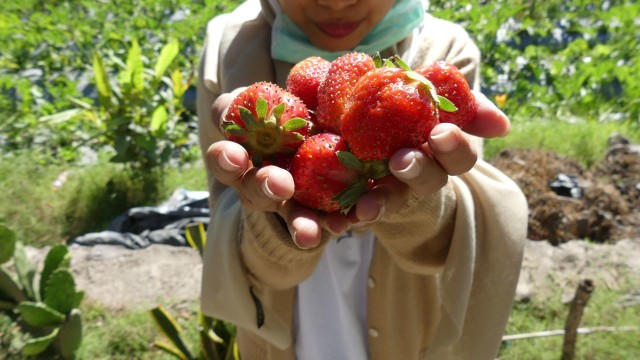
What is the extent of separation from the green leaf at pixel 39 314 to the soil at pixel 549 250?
595mm

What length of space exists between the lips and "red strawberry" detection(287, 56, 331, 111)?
0.18 metres

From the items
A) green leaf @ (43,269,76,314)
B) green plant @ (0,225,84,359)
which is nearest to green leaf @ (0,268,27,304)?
green plant @ (0,225,84,359)

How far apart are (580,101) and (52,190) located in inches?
152

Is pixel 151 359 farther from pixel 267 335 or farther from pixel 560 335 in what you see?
pixel 560 335

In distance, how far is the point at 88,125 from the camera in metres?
4.59

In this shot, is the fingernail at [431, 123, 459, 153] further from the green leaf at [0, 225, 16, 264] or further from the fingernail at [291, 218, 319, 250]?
the green leaf at [0, 225, 16, 264]

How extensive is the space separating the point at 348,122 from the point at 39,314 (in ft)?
5.57

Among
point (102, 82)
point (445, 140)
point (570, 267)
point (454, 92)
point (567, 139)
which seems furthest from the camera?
point (567, 139)

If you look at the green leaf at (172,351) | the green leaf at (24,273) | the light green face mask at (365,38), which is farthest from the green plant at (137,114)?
the light green face mask at (365,38)

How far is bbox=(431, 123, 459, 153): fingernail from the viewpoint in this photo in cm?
95

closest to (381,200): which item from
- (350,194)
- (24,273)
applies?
(350,194)

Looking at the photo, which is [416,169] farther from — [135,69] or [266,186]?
[135,69]

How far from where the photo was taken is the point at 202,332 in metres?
2.27

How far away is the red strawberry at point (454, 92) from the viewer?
1062mm
